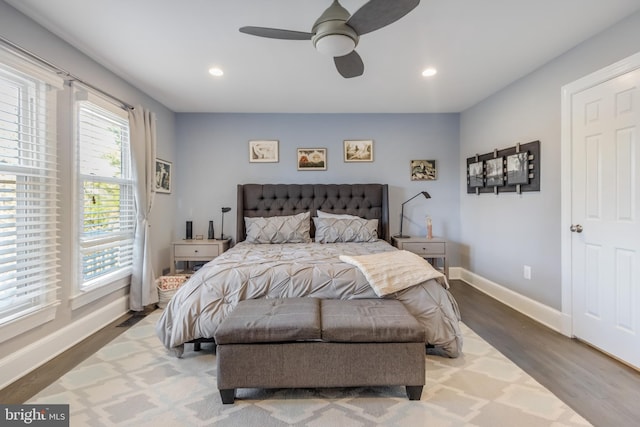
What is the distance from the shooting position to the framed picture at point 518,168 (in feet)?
10.6

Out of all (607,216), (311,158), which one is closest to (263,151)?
(311,158)

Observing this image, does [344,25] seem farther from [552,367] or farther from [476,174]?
[476,174]

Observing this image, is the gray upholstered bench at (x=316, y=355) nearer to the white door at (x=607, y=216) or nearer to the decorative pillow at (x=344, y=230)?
the white door at (x=607, y=216)

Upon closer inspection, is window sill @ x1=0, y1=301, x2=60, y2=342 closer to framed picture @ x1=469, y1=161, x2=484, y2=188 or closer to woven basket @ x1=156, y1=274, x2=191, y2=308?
woven basket @ x1=156, y1=274, x2=191, y2=308

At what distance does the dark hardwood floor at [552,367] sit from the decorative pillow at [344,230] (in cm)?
139

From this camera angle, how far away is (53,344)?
2.36 meters

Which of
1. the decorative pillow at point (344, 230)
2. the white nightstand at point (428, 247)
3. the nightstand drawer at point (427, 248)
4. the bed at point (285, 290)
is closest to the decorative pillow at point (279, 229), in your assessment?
the decorative pillow at point (344, 230)

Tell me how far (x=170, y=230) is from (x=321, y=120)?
266cm

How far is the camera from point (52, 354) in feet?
7.71

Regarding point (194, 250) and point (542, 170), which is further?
point (194, 250)

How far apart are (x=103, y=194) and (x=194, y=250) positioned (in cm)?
125

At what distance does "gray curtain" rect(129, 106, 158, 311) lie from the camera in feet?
10.8

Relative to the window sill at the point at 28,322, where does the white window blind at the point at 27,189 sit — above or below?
above

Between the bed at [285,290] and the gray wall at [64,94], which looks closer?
the gray wall at [64,94]
